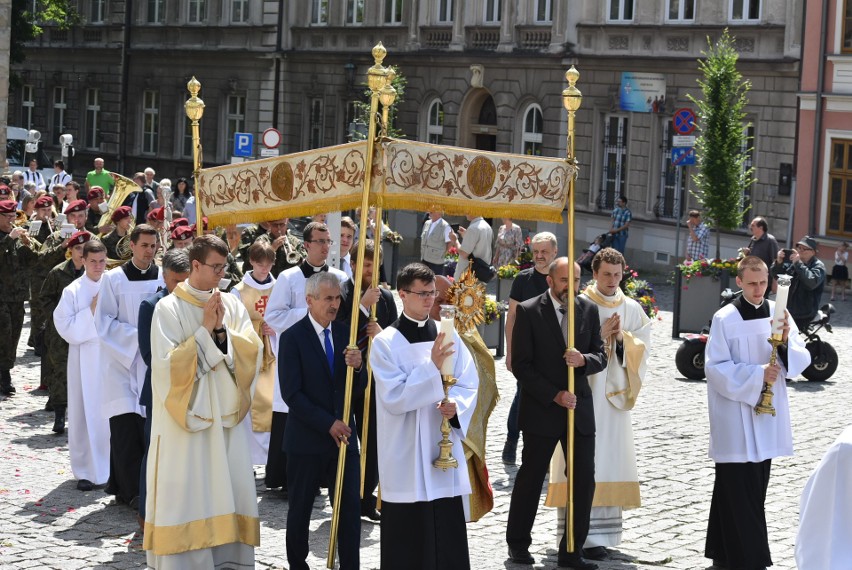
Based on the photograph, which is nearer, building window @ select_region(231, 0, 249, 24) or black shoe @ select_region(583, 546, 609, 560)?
black shoe @ select_region(583, 546, 609, 560)

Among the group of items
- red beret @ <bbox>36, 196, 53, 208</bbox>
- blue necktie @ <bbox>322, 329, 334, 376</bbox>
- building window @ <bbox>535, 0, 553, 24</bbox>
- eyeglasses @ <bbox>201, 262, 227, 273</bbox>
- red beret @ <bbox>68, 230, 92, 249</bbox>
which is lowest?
blue necktie @ <bbox>322, 329, 334, 376</bbox>

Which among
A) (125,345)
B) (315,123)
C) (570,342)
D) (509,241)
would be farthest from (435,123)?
(570,342)

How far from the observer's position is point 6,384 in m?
14.3

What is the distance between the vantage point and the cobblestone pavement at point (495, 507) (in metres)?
9.05

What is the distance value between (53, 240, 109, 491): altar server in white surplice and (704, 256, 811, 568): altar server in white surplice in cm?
440

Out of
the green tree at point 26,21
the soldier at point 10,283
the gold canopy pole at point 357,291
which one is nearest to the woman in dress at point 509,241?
the soldier at point 10,283

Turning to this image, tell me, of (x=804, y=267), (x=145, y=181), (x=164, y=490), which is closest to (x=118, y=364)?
(x=164, y=490)

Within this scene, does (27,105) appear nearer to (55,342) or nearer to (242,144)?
(242,144)

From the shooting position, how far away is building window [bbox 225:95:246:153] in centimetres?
4255

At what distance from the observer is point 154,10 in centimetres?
4666

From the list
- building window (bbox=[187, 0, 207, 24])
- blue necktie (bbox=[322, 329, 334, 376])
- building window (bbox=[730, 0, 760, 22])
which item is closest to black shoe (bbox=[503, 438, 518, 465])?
blue necktie (bbox=[322, 329, 334, 376])

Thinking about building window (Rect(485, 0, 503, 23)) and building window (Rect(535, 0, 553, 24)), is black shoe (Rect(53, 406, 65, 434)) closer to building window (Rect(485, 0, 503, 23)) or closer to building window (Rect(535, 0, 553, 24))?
building window (Rect(535, 0, 553, 24))

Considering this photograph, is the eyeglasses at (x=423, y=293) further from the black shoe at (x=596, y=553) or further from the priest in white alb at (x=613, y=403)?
the black shoe at (x=596, y=553)

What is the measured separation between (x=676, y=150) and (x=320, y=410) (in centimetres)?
1957
